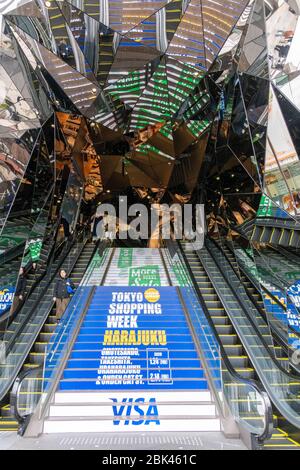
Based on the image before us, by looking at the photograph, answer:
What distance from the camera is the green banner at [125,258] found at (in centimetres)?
1395

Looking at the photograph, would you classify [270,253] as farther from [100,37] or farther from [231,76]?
[100,37]

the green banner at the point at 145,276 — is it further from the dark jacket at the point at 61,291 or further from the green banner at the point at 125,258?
the dark jacket at the point at 61,291

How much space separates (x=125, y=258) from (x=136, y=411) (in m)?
8.95

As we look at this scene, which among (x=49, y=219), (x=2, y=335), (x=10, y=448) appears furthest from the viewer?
(x=49, y=219)

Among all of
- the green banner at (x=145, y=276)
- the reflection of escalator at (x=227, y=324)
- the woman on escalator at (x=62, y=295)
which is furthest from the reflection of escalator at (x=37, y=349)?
the reflection of escalator at (x=227, y=324)

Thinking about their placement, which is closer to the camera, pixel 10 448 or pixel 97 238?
pixel 10 448

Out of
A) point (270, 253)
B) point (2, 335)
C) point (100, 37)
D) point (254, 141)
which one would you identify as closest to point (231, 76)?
point (254, 141)

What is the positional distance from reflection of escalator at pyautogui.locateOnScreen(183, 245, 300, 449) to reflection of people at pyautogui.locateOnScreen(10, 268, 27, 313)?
14.0 feet

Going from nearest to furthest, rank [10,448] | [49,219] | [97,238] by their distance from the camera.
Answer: [10,448] → [49,219] → [97,238]

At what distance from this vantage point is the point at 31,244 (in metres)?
11.8

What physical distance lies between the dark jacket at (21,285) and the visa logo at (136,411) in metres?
4.44

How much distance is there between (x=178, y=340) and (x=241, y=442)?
313 cm

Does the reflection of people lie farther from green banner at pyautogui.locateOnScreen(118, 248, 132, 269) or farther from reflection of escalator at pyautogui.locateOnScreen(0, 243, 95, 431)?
green banner at pyautogui.locateOnScreen(118, 248, 132, 269)

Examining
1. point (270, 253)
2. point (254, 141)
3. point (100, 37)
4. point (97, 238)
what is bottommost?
point (270, 253)
